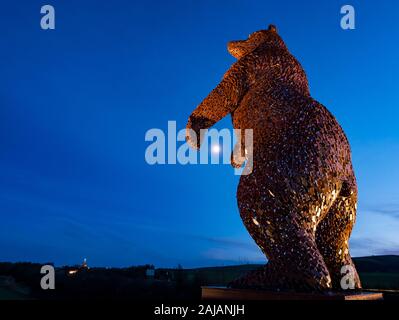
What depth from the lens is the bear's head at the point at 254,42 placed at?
570cm

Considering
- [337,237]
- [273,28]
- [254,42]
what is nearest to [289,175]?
[337,237]

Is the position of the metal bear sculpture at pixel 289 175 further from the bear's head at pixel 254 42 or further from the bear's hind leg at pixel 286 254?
the bear's head at pixel 254 42

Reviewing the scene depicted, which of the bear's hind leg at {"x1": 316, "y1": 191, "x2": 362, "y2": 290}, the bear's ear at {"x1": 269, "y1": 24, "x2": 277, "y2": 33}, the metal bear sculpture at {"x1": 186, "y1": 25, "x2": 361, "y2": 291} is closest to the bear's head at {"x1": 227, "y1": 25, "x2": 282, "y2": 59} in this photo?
the bear's ear at {"x1": 269, "y1": 24, "x2": 277, "y2": 33}

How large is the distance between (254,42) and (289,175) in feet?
7.64

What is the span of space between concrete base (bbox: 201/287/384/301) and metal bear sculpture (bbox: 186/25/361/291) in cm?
19

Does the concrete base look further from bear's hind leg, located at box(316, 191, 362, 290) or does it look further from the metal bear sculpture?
bear's hind leg, located at box(316, 191, 362, 290)

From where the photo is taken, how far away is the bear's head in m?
5.70

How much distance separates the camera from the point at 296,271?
425 cm

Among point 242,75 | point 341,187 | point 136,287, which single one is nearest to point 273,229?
point 341,187

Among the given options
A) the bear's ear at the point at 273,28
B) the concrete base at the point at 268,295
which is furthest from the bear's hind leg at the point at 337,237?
the bear's ear at the point at 273,28

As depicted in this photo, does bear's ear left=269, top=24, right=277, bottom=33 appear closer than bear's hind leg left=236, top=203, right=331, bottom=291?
No
